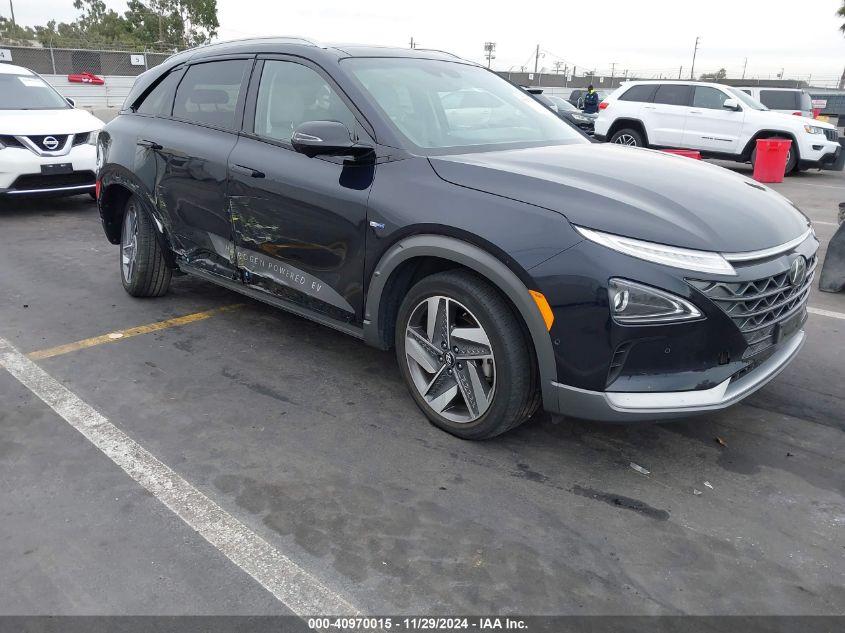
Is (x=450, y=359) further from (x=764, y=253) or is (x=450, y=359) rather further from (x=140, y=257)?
(x=140, y=257)

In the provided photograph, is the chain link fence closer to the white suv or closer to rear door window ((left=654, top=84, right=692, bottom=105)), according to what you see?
the white suv

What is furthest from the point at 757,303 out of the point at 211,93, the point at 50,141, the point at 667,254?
the point at 50,141

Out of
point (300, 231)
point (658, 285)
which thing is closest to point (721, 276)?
point (658, 285)

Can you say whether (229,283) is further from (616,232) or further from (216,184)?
(616,232)

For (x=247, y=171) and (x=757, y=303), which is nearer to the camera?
(x=757, y=303)

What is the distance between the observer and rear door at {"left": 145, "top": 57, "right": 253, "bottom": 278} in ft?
13.5

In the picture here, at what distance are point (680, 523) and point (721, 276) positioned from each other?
0.97m

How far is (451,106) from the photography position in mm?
3859

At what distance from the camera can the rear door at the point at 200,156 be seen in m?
4.11

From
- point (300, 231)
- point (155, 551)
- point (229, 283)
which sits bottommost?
point (155, 551)

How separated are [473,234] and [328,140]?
34.1 inches

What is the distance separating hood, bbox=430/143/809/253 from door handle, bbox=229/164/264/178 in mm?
1109

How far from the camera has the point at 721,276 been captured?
262 cm

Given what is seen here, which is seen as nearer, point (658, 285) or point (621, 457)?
point (658, 285)
